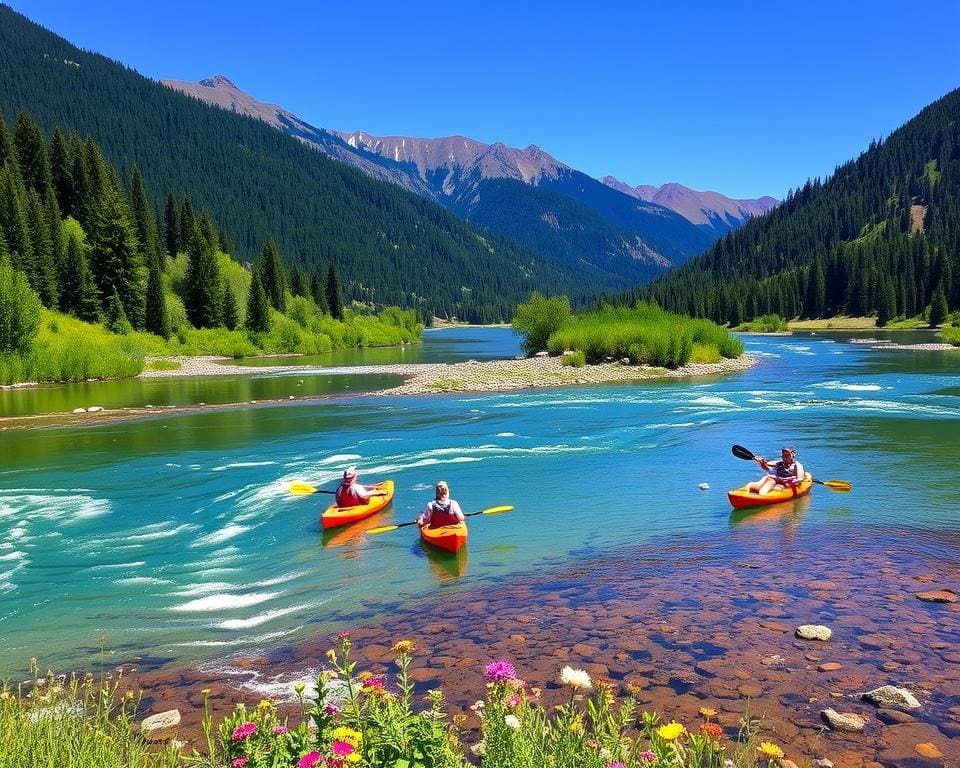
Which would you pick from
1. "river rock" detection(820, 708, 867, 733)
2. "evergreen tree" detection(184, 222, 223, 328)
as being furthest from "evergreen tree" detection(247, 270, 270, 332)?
"river rock" detection(820, 708, 867, 733)

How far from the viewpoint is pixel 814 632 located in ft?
31.2

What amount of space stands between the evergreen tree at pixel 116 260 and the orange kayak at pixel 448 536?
70566 mm

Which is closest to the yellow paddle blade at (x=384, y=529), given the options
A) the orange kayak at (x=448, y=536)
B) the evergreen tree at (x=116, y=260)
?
the orange kayak at (x=448, y=536)

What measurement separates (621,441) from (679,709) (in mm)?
21403

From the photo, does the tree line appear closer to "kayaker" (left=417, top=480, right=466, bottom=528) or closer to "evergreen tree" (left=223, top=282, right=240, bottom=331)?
"evergreen tree" (left=223, top=282, right=240, bottom=331)

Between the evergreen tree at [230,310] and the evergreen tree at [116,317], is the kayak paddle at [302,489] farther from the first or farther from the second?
the evergreen tree at [230,310]

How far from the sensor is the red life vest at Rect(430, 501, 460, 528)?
50.6 ft

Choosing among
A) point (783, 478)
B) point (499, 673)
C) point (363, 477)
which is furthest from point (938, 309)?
point (499, 673)

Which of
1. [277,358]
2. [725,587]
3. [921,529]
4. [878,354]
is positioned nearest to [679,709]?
[725,587]

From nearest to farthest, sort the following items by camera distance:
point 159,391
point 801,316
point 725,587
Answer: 1. point 725,587
2. point 159,391
3. point 801,316

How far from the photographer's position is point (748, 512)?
1786 cm

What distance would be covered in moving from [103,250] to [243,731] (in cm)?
8251

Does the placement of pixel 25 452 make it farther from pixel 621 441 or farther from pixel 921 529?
pixel 921 529

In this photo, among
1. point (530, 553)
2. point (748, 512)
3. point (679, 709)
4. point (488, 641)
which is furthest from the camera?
point (748, 512)
